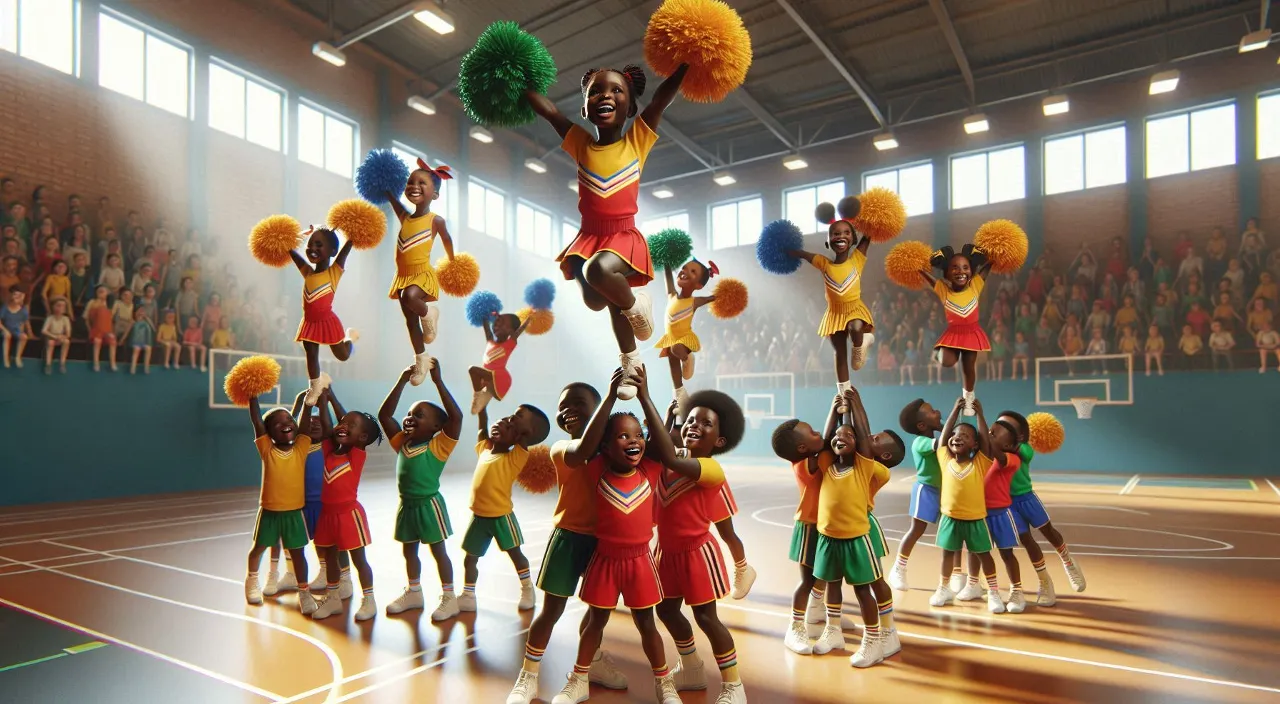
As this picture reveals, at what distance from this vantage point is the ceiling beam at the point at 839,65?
44.0 feet

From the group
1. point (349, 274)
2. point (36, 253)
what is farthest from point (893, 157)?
point (36, 253)

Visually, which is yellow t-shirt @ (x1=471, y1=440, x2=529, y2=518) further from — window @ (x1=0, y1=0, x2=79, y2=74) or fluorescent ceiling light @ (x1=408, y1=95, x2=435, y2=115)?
fluorescent ceiling light @ (x1=408, y1=95, x2=435, y2=115)

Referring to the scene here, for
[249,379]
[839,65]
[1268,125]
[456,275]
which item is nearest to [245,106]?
[249,379]

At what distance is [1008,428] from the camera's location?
5020mm

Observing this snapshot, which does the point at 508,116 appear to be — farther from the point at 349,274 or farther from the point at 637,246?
the point at 349,274

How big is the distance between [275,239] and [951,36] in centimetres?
1351

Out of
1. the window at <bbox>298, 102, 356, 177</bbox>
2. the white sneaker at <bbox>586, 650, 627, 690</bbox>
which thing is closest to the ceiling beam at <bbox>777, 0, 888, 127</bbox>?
the window at <bbox>298, 102, 356, 177</bbox>

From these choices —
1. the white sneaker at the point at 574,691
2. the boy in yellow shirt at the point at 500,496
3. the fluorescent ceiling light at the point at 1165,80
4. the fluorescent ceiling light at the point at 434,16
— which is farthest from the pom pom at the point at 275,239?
the fluorescent ceiling light at the point at 1165,80

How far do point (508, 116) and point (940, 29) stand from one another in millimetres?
14828

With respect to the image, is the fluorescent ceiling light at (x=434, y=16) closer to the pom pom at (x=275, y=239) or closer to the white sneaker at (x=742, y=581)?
the pom pom at (x=275, y=239)

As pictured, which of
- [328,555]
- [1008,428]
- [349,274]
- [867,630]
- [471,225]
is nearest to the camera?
[867,630]

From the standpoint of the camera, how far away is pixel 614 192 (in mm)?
2969

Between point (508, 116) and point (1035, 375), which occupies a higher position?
point (508, 116)

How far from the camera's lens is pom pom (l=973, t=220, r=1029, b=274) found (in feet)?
16.5
